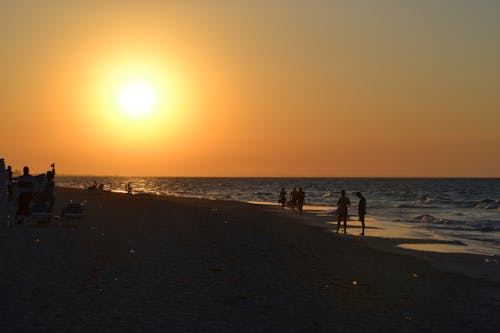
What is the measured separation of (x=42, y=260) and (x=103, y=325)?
6.16 metres

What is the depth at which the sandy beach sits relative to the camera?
9172 mm

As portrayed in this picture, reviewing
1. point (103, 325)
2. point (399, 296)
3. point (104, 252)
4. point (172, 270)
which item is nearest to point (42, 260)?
point (104, 252)

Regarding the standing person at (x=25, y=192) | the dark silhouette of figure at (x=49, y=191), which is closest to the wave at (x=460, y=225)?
the dark silhouette of figure at (x=49, y=191)

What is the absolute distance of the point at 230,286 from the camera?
1196 centimetres

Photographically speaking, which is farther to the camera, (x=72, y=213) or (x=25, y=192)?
(x=72, y=213)

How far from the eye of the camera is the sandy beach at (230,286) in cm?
917

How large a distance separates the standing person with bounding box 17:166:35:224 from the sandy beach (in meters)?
1.95

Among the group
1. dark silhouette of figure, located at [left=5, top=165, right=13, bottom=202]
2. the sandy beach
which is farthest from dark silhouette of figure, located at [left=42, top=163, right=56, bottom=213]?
dark silhouette of figure, located at [left=5, top=165, right=13, bottom=202]

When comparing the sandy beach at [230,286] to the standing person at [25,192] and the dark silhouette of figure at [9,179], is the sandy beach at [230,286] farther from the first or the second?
the dark silhouette of figure at [9,179]

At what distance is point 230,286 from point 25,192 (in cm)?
1300

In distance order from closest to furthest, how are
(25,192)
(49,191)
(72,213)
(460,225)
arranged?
(25,192) → (49,191) → (72,213) → (460,225)

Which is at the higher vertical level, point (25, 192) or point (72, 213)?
point (25, 192)

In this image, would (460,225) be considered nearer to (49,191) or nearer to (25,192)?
(49,191)

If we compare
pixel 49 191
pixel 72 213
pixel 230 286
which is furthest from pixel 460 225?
pixel 230 286
